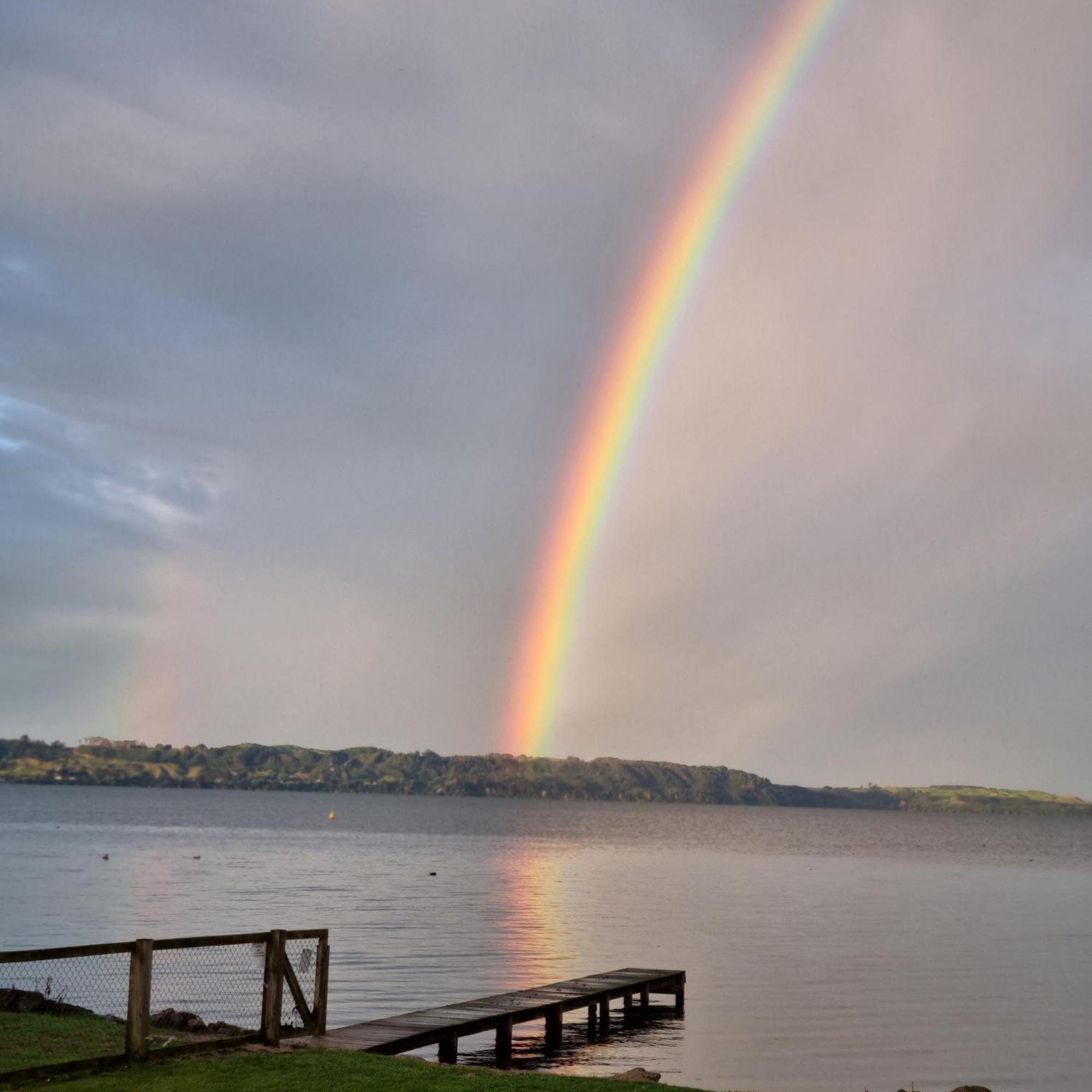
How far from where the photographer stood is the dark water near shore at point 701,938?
29516mm

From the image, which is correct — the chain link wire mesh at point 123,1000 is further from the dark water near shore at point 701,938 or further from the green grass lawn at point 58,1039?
the dark water near shore at point 701,938

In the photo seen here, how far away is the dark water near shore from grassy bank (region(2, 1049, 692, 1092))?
9262mm

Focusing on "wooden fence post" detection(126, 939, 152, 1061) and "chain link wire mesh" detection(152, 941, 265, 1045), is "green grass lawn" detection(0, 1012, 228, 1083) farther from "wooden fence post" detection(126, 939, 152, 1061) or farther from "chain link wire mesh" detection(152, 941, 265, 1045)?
"chain link wire mesh" detection(152, 941, 265, 1045)

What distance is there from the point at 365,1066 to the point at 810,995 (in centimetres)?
2455

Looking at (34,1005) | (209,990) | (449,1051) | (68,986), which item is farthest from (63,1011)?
(209,990)

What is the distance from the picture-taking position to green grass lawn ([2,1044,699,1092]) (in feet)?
49.7

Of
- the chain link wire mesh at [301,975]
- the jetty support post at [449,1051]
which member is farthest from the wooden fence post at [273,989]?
the jetty support post at [449,1051]

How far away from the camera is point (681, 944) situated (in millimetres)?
51375

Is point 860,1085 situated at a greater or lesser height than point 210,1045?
lesser

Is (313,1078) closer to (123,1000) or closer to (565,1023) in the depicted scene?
(565,1023)

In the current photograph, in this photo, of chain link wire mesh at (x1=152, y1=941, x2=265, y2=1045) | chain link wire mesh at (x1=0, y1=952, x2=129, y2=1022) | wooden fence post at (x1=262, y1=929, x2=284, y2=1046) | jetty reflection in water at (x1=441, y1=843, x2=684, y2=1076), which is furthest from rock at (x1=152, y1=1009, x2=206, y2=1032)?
wooden fence post at (x1=262, y1=929, x2=284, y2=1046)

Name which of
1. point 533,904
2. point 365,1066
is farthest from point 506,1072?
point 533,904

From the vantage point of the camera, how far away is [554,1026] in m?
28.1

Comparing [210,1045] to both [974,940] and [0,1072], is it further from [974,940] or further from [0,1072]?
[974,940]
